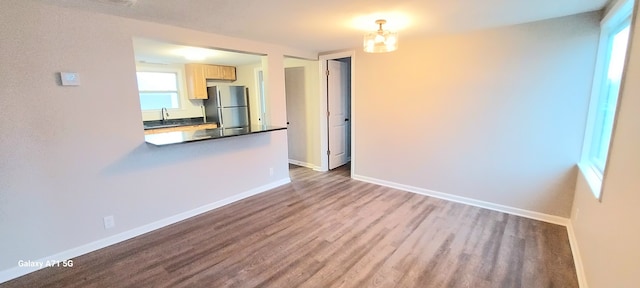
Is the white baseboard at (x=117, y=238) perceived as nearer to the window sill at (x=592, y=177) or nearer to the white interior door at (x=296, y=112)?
the white interior door at (x=296, y=112)

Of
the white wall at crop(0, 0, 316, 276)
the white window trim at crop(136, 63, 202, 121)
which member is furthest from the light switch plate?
the white window trim at crop(136, 63, 202, 121)

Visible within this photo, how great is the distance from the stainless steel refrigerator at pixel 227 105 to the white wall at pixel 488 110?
2831 millimetres

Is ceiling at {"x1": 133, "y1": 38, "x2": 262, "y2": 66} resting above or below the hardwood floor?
above

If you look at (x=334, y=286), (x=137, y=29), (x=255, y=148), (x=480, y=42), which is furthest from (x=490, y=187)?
(x=137, y=29)

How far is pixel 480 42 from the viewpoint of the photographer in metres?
3.06

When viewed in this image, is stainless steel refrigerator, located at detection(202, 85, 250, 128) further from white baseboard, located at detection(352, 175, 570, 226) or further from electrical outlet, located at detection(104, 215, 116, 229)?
electrical outlet, located at detection(104, 215, 116, 229)

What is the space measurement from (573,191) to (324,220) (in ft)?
8.44

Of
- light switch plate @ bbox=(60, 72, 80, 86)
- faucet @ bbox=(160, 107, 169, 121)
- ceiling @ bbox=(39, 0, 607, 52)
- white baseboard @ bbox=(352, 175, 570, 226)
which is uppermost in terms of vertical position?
ceiling @ bbox=(39, 0, 607, 52)

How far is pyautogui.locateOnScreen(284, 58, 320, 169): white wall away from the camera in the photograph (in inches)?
191

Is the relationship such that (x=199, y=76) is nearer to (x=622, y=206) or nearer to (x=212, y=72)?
Result: (x=212, y=72)

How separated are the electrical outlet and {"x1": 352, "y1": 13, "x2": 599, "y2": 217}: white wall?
334 cm

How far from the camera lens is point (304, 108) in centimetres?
513

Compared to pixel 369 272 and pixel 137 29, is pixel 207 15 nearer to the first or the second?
pixel 137 29

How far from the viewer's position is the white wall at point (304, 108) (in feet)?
15.9
